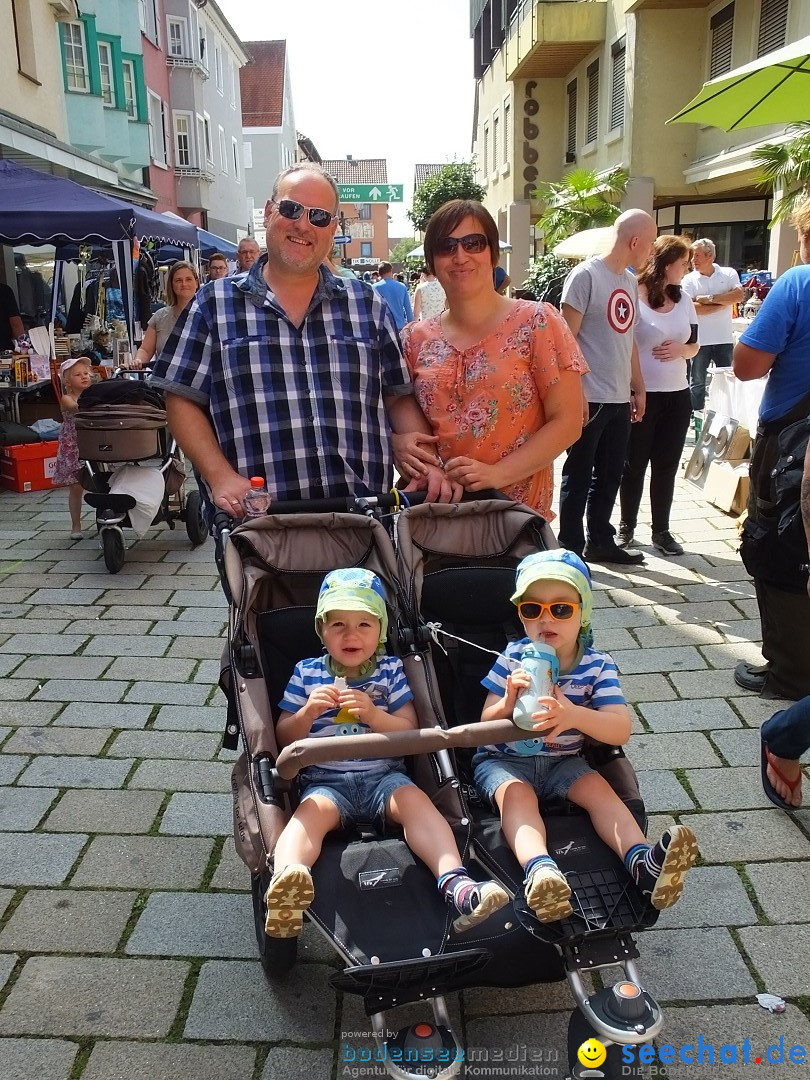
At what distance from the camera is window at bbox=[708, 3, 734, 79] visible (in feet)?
57.5

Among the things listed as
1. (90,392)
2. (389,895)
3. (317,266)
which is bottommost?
(389,895)

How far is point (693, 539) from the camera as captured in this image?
267 inches

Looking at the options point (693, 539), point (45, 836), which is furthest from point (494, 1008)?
point (693, 539)

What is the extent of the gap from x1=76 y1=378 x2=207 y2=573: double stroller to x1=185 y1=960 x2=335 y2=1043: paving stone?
4.28m

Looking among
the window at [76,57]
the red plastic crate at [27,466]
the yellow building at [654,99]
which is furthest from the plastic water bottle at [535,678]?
the window at [76,57]

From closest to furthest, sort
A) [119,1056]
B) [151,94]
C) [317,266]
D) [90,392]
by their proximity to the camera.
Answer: [119,1056]
[317,266]
[90,392]
[151,94]

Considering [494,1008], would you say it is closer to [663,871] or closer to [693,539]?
[663,871]

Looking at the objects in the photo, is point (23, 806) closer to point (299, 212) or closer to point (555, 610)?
point (555, 610)

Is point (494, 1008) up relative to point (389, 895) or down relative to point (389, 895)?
down

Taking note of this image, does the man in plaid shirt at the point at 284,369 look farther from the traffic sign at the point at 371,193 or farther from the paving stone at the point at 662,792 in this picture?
the traffic sign at the point at 371,193

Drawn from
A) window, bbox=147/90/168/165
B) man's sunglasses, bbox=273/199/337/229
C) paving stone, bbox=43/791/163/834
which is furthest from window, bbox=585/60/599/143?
paving stone, bbox=43/791/163/834

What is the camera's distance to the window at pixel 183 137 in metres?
30.8

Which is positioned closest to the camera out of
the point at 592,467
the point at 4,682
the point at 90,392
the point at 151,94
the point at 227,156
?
the point at 4,682

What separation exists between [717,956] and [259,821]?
4.41 feet
